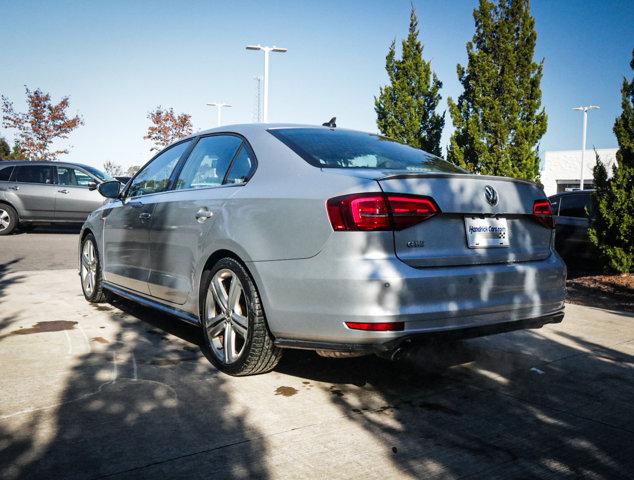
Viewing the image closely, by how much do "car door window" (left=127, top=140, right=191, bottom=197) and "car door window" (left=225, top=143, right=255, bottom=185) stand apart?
3.01 ft

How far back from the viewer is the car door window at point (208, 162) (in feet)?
13.2

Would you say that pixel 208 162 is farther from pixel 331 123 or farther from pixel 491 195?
pixel 491 195

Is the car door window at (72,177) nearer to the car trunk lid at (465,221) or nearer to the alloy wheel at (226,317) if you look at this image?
the alloy wheel at (226,317)

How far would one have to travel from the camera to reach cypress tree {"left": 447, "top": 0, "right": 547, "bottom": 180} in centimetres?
1197


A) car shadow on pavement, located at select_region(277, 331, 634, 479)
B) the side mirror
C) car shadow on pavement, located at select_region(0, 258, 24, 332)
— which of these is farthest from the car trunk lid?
car shadow on pavement, located at select_region(0, 258, 24, 332)

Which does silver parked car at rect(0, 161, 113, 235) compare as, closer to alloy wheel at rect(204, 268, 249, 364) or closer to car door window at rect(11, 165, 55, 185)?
car door window at rect(11, 165, 55, 185)

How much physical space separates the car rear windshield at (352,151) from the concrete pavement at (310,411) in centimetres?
134

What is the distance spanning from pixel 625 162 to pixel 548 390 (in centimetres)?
676

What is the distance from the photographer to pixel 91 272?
5859 mm

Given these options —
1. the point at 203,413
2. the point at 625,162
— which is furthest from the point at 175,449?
the point at 625,162

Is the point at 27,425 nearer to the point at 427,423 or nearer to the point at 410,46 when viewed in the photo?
the point at 427,423

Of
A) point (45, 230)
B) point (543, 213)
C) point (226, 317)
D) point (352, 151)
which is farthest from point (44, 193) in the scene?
point (543, 213)

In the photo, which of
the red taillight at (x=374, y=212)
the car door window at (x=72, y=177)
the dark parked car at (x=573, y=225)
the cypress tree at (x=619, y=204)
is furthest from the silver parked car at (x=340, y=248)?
the car door window at (x=72, y=177)

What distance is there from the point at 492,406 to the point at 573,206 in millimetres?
7843
